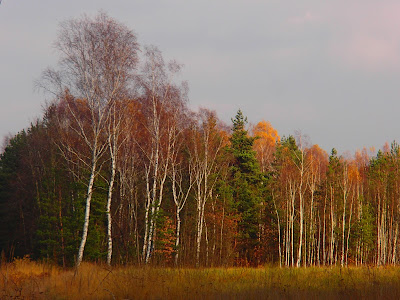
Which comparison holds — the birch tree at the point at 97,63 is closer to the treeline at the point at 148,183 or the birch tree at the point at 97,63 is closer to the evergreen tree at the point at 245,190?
the treeline at the point at 148,183

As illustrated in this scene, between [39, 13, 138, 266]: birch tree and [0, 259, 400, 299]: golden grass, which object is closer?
[0, 259, 400, 299]: golden grass

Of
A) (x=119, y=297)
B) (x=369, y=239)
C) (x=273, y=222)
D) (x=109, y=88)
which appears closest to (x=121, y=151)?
(x=109, y=88)

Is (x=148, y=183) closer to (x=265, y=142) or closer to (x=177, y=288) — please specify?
(x=177, y=288)

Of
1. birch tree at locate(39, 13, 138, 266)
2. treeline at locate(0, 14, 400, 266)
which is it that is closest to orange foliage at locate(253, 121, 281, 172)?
treeline at locate(0, 14, 400, 266)

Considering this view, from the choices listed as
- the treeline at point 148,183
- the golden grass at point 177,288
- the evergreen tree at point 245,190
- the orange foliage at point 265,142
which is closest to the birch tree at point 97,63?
the treeline at point 148,183

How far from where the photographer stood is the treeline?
20922 mm

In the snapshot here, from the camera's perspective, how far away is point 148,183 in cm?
2822

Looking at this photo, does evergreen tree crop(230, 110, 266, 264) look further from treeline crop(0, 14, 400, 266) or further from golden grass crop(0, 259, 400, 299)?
golden grass crop(0, 259, 400, 299)

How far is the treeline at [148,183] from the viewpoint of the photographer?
20.9 meters

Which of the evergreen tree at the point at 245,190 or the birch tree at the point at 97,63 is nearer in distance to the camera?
the birch tree at the point at 97,63

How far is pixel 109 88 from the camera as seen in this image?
2069 cm

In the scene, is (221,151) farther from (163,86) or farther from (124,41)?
(124,41)

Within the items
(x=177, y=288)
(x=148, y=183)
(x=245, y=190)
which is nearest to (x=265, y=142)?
(x=245, y=190)

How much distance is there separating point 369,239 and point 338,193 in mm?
5221
